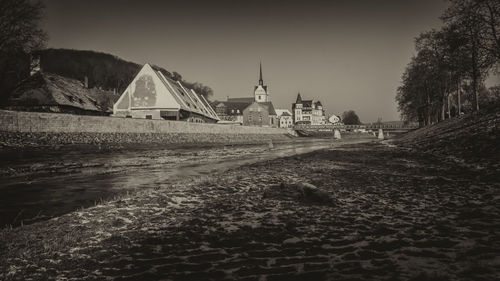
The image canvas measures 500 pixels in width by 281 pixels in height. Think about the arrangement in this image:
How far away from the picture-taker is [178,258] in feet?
12.8

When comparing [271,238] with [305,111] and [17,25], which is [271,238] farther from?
[305,111]

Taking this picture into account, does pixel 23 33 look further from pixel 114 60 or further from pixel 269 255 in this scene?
pixel 114 60

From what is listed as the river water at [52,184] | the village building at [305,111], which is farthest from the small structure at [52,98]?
the village building at [305,111]

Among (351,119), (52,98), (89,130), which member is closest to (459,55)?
(89,130)

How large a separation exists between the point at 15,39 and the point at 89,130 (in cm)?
934

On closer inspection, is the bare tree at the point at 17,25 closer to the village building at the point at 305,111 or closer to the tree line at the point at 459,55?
the tree line at the point at 459,55

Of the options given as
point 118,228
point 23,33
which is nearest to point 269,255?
point 118,228

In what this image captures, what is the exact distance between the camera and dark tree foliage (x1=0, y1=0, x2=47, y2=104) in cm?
2448

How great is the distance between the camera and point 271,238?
180 inches

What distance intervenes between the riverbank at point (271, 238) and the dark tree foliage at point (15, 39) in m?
25.3

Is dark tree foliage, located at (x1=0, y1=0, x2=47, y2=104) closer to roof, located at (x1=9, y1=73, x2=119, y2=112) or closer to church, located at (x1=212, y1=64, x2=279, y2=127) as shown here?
roof, located at (x1=9, y1=73, x2=119, y2=112)

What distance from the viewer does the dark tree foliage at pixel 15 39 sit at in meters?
24.5

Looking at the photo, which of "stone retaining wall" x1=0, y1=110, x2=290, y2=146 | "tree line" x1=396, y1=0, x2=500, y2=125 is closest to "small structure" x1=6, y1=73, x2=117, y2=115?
"stone retaining wall" x1=0, y1=110, x2=290, y2=146

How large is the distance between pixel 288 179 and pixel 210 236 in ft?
19.2
